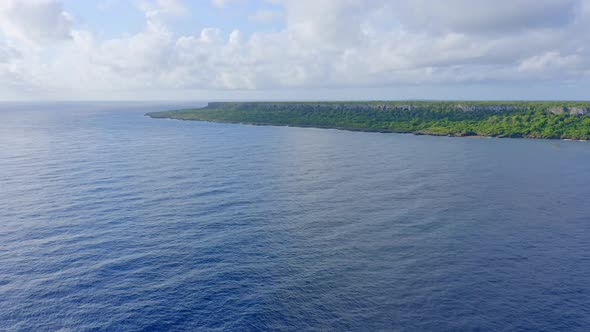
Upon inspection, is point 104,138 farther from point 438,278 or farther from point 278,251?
point 438,278

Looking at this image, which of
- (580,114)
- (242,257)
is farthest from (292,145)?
(580,114)

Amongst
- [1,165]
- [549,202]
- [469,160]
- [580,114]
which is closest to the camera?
[549,202]

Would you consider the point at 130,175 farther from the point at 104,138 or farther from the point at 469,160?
the point at 469,160

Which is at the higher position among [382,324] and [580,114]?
[580,114]

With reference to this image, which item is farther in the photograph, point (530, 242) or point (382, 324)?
point (530, 242)

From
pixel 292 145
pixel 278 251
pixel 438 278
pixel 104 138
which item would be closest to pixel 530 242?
pixel 438 278

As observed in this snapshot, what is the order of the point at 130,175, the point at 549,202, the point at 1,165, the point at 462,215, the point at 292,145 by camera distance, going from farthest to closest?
the point at 292,145 → the point at 1,165 → the point at 130,175 → the point at 549,202 → the point at 462,215

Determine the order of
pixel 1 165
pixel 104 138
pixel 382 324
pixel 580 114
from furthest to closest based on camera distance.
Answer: pixel 580 114
pixel 104 138
pixel 1 165
pixel 382 324
